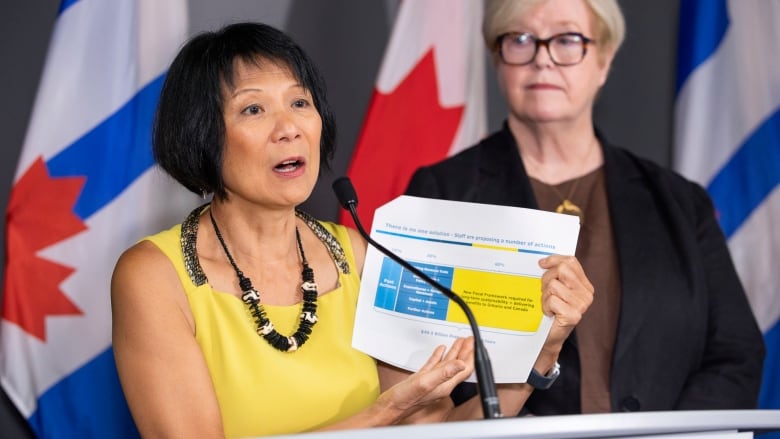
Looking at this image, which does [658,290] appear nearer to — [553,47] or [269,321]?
[553,47]

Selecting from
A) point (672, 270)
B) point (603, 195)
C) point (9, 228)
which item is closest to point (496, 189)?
point (603, 195)

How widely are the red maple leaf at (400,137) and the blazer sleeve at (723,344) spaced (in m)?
Answer: 0.83

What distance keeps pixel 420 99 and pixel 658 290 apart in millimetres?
1001

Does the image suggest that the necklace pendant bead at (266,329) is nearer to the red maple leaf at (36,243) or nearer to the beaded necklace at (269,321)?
the beaded necklace at (269,321)

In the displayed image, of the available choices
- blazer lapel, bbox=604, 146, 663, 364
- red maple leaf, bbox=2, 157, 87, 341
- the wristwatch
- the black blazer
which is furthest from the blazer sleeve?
red maple leaf, bbox=2, 157, 87, 341

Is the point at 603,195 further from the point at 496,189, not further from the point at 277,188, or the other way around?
the point at 277,188

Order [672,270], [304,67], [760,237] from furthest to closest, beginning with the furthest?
[760,237], [672,270], [304,67]

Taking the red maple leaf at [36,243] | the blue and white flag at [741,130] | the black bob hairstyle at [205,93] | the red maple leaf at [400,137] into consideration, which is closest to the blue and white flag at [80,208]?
the red maple leaf at [36,243]

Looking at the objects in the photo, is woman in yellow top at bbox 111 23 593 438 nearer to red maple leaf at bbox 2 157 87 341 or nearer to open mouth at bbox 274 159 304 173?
open mouth at bbox 274 159 304 173

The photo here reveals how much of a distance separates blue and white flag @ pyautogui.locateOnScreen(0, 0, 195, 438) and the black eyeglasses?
89 centimetres

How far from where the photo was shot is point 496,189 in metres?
2.30

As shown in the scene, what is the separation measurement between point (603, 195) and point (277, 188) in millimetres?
990

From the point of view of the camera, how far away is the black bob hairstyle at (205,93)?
5.43 feet

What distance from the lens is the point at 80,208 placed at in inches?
92.5
